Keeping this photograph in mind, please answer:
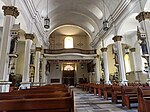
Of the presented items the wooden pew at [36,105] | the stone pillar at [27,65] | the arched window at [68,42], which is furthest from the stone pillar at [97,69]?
the wooden pew at [36,105]

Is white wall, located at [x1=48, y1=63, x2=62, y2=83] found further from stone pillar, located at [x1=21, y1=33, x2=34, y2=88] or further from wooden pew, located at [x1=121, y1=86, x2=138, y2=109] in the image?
wooden pew, located at [x1=121, y1=86, x2=138, y2=109]

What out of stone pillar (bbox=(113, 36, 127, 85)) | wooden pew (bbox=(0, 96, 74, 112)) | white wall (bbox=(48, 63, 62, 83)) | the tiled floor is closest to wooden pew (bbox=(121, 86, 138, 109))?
the tiled floor

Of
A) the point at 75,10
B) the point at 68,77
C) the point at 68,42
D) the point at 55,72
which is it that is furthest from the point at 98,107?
the point at 68,42

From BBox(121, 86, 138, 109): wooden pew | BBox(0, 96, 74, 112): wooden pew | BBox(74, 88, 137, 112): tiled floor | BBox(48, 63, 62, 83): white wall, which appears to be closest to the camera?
BBox(0, 96, 74, 112): wooden pew

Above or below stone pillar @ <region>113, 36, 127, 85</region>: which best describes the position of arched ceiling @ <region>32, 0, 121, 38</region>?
above

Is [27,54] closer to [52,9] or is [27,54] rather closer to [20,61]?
[52,9]

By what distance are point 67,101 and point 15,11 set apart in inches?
237

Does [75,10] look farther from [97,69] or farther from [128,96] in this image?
[128,96]

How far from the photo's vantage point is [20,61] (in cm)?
1603

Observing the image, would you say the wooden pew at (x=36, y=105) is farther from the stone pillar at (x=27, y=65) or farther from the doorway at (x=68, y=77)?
the doorway at (x=68, y=77)

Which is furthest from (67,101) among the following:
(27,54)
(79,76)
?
(79,76)

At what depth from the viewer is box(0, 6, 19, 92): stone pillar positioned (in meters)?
5.45

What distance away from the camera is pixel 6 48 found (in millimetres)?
5805

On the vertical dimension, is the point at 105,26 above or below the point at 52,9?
below
